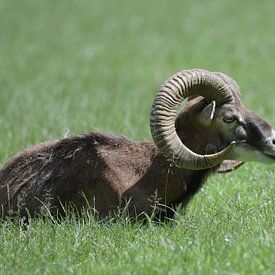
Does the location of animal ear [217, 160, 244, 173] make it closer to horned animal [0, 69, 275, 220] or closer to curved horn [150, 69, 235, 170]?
horned animal [0, 69, 275, 220]

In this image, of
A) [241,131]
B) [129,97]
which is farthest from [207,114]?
[129,97]

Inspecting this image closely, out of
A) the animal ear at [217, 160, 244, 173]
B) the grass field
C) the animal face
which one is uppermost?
the animal face

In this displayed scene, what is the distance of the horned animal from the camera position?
912 centimetres

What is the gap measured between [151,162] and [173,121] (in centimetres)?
65

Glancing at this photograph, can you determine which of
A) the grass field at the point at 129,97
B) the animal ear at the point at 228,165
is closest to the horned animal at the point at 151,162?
the animal ear at the point at 228,165

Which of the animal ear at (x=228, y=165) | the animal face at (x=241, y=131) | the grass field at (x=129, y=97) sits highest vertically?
the animal face at (x=241, y=131)

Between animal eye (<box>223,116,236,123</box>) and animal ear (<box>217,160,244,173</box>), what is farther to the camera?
animal ear (<box>217,160,244,173</box>)

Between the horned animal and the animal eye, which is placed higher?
the animal eye

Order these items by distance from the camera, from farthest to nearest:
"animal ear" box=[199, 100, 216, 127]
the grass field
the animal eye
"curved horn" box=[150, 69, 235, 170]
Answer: the animal eye
"animal ear" box=[199, 100, 216, 127]
"curved horn" box=[150, 69, 235, 170]
the grass field

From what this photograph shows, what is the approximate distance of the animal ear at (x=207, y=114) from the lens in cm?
909

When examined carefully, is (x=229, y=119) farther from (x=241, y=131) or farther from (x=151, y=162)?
(x=151, y=162)

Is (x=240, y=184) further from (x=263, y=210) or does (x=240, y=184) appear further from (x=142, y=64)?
(x=142, y=64)

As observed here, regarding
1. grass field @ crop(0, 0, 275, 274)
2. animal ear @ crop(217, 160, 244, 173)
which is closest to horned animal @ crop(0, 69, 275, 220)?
animal ear @ crop(217, 160, 244, 173)

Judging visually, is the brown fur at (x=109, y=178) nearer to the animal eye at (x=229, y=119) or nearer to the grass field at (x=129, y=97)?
the animal eye at (x=229, y=119)
